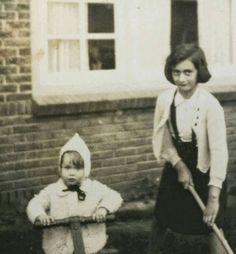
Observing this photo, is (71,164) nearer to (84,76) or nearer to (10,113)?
(10,113)

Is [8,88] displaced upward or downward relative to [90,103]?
upward

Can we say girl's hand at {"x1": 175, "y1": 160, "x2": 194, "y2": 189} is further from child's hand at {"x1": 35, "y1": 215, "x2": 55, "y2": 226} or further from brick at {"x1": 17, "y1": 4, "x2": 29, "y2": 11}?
brick at {"x1": 17, "y1": 4, "x2": 29, "y2": 11}

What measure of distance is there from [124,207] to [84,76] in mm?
1357

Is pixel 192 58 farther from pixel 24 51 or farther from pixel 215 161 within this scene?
pixel 24 51

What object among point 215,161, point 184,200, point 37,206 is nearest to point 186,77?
point 215,161

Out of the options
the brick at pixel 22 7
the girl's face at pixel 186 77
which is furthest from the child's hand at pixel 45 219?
the brick at pixel 22 7

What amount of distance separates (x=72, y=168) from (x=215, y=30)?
3.90m

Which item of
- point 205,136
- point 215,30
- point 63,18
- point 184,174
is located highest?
point 63,18

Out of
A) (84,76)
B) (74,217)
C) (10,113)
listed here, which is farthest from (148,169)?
(74,217)

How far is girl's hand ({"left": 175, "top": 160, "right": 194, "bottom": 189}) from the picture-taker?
4551 millimetres

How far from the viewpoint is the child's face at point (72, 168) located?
13.4 ft

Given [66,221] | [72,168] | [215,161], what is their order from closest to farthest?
1. [66,221]
2. [72,168]
3. [215,161]

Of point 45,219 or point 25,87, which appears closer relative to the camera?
point 45,219

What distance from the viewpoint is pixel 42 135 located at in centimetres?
623
